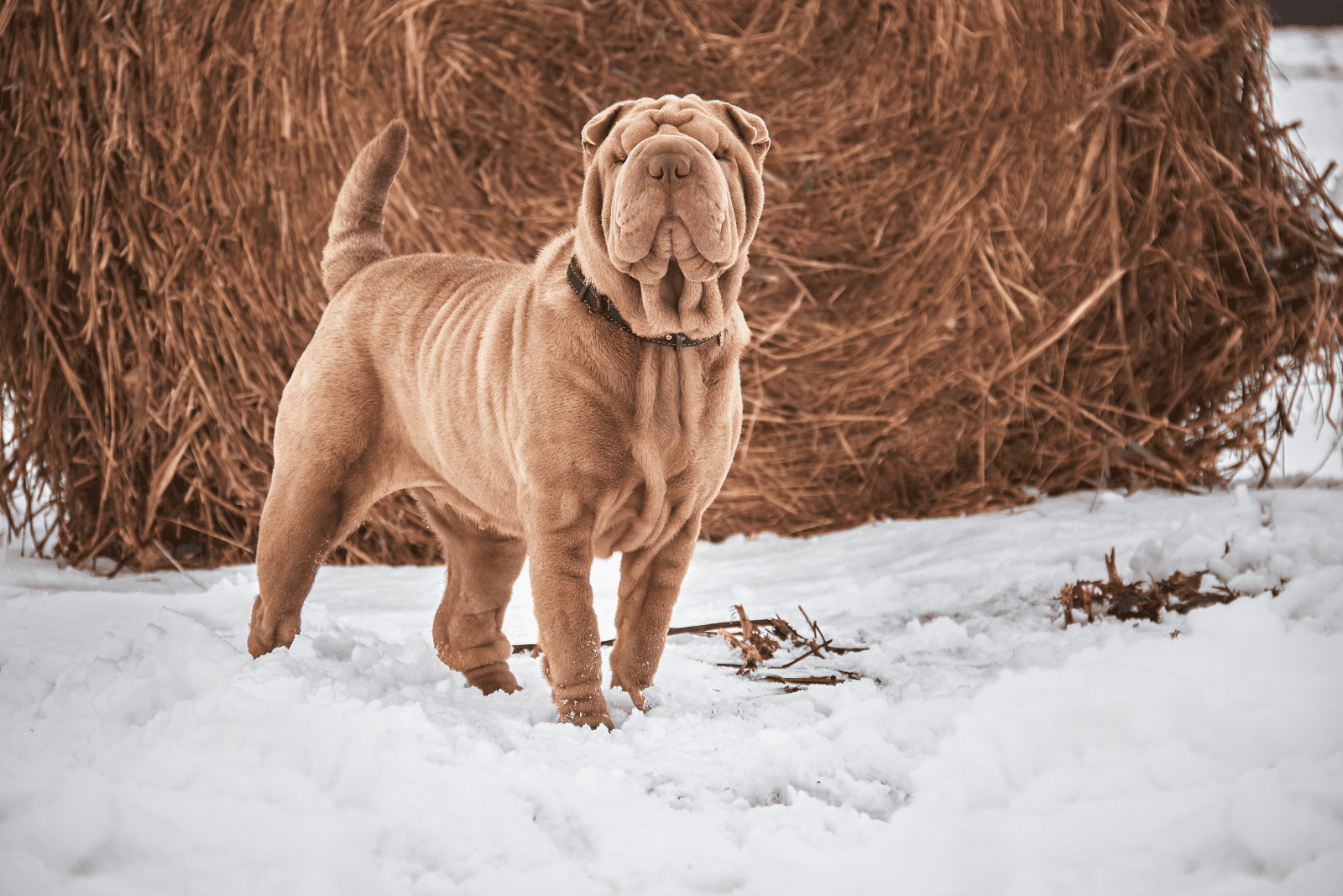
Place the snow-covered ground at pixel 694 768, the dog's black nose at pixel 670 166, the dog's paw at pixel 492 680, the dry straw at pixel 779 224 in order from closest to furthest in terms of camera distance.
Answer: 1. the snow-covered ground at pixel 694 768
2. the dog's black nose at pixel 670 166
3. the dog's paw at pixel 492 680
4. the dry straw at pixel 779 224

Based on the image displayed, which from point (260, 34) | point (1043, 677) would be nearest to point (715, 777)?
point (1043, 677)

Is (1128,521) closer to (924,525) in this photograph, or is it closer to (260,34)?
(924,525)

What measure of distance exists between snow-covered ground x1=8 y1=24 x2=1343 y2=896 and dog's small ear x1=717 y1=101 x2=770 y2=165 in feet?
2.51

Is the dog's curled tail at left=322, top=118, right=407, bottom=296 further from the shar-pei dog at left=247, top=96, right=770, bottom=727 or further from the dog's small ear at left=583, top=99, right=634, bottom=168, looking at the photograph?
the dog's small ear at left=583, top=99, right=634, bottom=168

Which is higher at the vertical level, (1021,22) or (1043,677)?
(1021,22)

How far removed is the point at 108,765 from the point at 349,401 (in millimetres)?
675

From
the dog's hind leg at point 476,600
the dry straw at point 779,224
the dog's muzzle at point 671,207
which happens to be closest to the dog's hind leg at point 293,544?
the dog's hind leg at point 476,600

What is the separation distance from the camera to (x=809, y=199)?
8.59 feet

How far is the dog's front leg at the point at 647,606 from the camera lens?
1.57 metres

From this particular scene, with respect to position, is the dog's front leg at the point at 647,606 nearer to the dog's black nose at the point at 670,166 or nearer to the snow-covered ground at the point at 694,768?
the snow-covered ground at the point at 694,768

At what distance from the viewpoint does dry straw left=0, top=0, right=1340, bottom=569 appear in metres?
2.37

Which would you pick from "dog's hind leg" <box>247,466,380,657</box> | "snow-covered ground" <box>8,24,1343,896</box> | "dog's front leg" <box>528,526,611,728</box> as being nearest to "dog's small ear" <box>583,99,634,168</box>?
"dog's front leg" <box>528,526,611,728</box>

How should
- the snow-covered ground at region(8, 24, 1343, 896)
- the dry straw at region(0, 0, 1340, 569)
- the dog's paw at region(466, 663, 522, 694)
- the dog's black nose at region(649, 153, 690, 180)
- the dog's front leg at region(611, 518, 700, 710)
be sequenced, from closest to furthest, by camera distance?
the snow-covered ground at region(8, 24, 1343, 896) → the dog's black nose at region(649, 153, 690, 180) → the dog's front leg at region(611, 518, 700, 710) → the dog's paw at region(466, 663, 522, 694) → the dry straw at region(0, 0, 1340, 569)

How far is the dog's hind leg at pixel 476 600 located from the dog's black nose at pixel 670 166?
2.61ft
